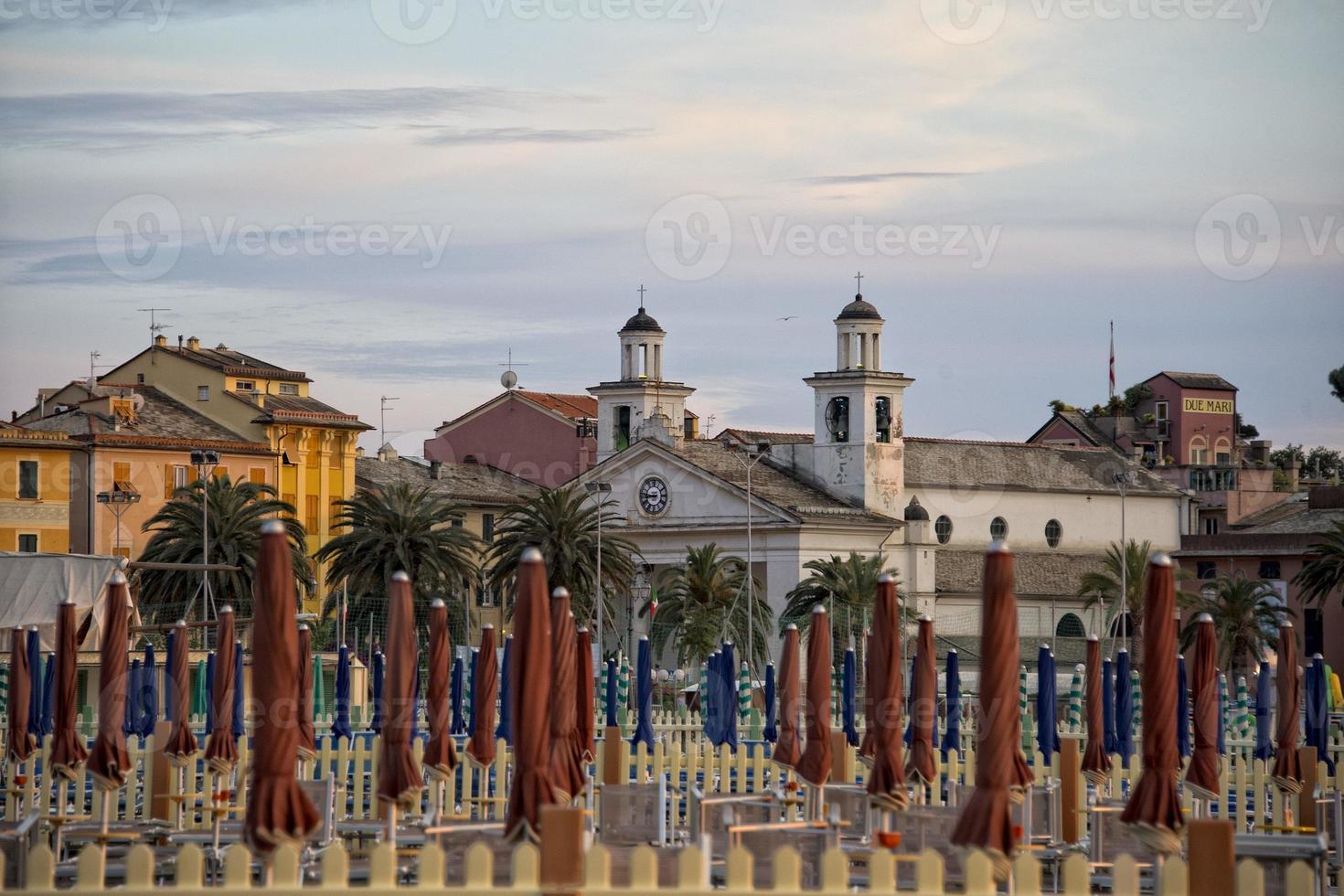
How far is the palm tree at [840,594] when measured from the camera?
70750 mm

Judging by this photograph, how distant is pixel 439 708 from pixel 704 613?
50.7m

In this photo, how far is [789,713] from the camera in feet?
70.0

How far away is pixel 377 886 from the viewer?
434 inches

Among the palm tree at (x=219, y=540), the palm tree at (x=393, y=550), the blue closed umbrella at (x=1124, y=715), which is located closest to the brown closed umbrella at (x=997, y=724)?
the blue closed umbrella at (x=1124, y=715)

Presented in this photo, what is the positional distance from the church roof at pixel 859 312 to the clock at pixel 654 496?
34.0 ft

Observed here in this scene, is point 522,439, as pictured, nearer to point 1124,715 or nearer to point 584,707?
point 1124,715

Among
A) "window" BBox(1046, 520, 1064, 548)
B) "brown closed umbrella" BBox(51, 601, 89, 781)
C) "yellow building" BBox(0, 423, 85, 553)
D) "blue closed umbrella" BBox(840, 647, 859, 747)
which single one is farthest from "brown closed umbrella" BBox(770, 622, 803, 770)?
"window" BBox(1046, 520, 1064, 548)

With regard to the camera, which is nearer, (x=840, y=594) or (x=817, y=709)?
(x=817, y=709)

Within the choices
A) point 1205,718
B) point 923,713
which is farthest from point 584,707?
point 1205,718

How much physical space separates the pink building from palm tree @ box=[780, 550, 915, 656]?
25646 mm

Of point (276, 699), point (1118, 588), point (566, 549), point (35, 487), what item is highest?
point (35, 487)

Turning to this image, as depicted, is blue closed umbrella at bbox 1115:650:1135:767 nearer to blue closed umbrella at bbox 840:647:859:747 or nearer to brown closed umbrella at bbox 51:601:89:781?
blue closed umbrella at bbox 840:647:859:747

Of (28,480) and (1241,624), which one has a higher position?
(28,480)

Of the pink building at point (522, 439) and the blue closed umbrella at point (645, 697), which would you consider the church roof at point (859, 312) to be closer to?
the pink building at point (522, 439)
